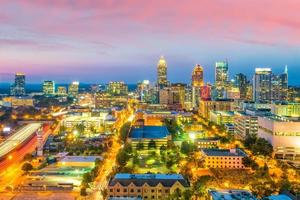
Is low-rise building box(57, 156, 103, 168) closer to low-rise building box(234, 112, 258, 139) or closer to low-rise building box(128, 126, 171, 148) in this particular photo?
low-rise building box(128, 126, 171, 148)

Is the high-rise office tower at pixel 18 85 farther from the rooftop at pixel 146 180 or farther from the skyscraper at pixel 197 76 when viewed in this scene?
the rooftop at pixel 146 180

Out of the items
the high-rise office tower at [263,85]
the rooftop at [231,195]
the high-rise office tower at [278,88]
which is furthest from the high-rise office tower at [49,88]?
the rooftop at [231,195]

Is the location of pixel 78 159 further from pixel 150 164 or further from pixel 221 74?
pixel 221 74

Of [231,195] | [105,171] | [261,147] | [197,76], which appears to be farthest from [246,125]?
[197,76]

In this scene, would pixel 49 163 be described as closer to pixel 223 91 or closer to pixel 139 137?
pixel 139 137

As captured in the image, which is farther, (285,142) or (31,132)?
(31,132)

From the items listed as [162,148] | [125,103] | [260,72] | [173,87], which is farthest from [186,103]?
[162,148]

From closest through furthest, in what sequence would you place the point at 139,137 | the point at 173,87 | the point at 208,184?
the point at 208,184
the point at 139,137
the point at 173,87
